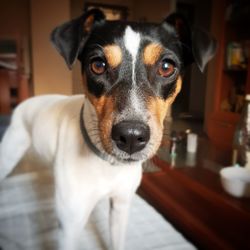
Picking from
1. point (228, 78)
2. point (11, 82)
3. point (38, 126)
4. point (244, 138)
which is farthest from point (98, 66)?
point (228, 78)

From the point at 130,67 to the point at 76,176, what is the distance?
0.37 metres

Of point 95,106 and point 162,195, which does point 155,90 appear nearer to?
point 95,106

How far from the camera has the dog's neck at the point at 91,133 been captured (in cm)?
89

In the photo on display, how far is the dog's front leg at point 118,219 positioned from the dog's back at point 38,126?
31 centimetres

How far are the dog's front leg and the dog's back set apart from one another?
0.31 meters

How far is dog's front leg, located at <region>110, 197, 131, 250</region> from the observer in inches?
41.5

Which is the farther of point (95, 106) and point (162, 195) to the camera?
point (162, 195)

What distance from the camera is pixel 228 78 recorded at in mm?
2949

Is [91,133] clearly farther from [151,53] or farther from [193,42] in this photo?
[193,42]

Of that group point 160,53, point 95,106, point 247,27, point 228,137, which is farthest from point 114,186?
point 247,27

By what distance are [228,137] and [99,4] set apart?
324cm

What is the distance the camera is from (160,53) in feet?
2.77

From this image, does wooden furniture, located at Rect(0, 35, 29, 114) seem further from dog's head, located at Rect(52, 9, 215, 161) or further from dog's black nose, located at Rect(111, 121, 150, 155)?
dog's black nose, located at Rect(111, 121, 150, 155)

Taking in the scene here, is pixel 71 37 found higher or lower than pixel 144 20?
lower
